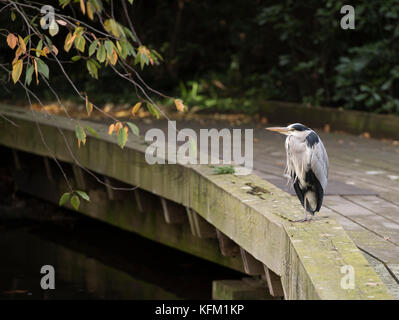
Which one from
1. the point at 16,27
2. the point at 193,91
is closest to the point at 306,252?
the point at 16,27

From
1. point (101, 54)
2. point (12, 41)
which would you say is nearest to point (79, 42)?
point (101, 54)

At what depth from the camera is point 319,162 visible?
4609mm

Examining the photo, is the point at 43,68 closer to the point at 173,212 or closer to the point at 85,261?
the point at 173,212

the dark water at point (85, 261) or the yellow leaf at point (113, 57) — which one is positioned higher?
the yellow leaf at point (113, 57)

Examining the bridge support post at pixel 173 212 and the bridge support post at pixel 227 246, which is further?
the bridge support post at pixel 173 212

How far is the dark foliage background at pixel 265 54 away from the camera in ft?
36.9

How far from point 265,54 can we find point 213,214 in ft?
27.2

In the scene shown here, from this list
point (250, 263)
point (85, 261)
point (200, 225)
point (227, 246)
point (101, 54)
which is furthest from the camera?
point (85, 261)

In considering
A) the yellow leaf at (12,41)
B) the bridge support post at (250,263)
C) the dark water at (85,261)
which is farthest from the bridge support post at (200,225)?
the yellow leaf at (12,41)

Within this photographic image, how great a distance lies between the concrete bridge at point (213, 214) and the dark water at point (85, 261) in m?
0.54

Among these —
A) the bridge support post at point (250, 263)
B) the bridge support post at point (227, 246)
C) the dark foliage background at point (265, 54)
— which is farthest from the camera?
the dark foliage background at point (265, 54)

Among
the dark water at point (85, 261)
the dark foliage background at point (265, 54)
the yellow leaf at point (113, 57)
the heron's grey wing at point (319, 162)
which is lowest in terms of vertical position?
A: the dark water at point (85, 261)

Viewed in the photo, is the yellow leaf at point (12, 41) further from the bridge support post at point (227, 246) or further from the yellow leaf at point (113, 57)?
the bridge support post at point (227, 246)

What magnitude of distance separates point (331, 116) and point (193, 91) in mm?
3852
